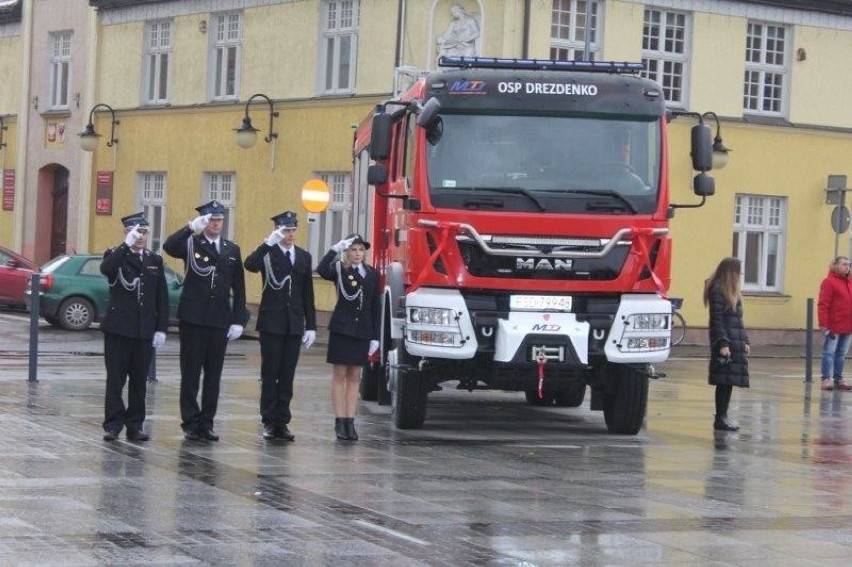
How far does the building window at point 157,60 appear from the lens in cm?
4034

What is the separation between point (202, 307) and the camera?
574 inches

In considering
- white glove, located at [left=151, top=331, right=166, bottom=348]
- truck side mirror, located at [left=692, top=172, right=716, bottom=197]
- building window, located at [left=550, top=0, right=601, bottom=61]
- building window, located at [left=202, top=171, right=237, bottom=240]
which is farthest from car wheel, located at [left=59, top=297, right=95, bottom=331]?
white glove, located at [left=151, top=331, right=166, bottom=348]

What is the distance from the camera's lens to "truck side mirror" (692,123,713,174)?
54.5ft

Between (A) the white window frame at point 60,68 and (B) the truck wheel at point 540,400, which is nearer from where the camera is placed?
(B) the truck wheel at point 540,400

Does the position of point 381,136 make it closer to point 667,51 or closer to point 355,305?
point 355,305

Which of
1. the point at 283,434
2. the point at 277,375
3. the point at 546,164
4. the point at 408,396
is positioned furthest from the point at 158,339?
the point at 546,164

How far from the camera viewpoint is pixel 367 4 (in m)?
35.0

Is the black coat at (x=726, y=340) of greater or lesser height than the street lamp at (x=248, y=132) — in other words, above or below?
below

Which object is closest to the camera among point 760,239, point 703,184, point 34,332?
point 703,184

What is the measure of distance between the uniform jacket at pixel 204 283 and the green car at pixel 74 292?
16.8 meters

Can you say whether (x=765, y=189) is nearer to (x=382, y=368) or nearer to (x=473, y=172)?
(x=382, y=368)

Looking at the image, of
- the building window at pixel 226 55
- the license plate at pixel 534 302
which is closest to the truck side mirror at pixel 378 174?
the license plate at pixel 534 302

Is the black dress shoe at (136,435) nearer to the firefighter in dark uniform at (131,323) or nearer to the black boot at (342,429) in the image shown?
the firefighter in dark uniform at (131,323)

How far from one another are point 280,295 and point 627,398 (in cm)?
349
